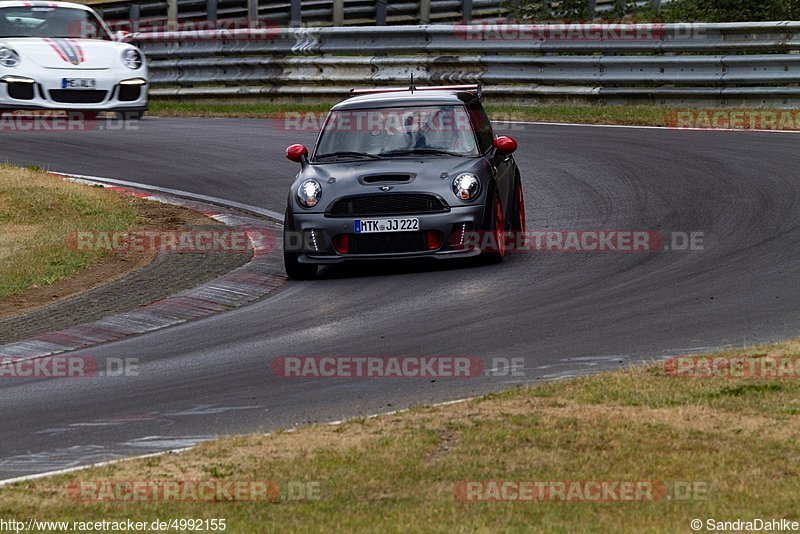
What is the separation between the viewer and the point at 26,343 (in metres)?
9.55

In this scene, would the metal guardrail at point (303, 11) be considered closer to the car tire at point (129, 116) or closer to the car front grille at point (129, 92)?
the car tire at point (129, 116)

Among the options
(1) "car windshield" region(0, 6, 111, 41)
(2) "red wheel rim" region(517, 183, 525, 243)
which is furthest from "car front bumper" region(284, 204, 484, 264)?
(1) "car windshield" region(0, 6, 111, 41)

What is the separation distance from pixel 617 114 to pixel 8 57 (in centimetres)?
831

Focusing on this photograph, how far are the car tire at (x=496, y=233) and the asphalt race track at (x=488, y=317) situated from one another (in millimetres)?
145

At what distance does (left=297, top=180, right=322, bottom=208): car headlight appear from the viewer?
1133 cm

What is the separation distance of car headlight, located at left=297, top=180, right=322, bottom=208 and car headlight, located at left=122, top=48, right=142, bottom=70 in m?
8.88

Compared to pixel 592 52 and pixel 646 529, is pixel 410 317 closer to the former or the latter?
pixel 646 529

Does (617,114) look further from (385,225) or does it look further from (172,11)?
(172,11)

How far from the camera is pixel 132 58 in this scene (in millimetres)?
19766

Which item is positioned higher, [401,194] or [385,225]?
[401,194]

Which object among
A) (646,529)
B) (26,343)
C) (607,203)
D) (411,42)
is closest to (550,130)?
(411,42)

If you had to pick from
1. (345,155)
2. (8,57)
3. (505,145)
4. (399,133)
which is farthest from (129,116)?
(505,145)

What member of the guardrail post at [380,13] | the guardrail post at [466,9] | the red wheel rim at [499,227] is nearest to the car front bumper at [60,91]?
the red wheel rim at [499,227]

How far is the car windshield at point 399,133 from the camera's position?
38.7ft
